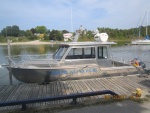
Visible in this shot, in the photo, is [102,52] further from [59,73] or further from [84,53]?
[59,73]

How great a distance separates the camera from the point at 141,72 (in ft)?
40.1

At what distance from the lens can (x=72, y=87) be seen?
949cm

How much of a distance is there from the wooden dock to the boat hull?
34 centimetres

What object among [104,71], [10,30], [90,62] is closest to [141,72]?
[104,71]

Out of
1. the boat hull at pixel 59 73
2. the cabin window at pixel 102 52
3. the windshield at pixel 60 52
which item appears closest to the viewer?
the boat hull at pixel 59 73

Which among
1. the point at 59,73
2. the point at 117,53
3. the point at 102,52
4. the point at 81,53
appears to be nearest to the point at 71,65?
the point at 59,73

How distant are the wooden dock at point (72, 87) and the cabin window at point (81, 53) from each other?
140 cm

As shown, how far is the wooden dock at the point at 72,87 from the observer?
848 centimetres

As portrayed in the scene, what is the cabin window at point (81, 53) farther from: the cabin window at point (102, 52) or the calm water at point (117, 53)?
the calm water at point (117, 53)

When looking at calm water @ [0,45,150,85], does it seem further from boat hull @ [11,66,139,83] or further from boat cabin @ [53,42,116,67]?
boat cabin @ [53,42,116,67]

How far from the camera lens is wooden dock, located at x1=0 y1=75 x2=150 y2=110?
848 cm

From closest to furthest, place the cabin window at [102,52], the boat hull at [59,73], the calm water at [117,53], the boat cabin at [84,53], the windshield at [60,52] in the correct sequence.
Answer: the boat hull at [59,73]
the boat cabin at [84,53]
the windshield at [60,52]
the cabin window at [102,52]
the calm water at [117,53]

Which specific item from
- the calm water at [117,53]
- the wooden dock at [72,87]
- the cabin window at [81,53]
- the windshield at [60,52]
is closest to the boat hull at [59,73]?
the wooden dock at [72,87]

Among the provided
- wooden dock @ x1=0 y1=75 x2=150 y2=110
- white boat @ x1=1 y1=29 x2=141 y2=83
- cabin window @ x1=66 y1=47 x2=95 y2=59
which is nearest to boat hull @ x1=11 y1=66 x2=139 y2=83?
white boat @ x1=1 y1=29 x2=141 y2=83
